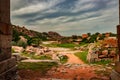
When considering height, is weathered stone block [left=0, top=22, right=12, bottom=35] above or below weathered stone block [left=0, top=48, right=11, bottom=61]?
above

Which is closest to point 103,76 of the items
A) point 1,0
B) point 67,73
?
point 67,73

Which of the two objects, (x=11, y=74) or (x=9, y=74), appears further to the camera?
(x=11, y=74)

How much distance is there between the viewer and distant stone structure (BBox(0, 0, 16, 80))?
21.6 ft

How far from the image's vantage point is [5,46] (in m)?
7.00

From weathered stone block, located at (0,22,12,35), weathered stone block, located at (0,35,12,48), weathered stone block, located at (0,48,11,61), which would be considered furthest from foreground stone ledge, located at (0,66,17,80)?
weathered stone block, located at (0,22,12,35)

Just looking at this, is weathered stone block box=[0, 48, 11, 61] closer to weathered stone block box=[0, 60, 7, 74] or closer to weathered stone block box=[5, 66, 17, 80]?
weathered stone block box=[0, 60, 7, 74]

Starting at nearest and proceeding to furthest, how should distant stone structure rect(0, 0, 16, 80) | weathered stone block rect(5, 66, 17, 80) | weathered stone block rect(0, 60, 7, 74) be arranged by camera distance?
weathered stone block rect(0, 60, 7, 74) < distant stone structure rect(0, 0, 16, 80) < weathered stone block rect(5, 66, 17, 80)

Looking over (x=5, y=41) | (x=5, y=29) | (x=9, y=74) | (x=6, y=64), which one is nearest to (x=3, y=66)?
(x=6, y=64)

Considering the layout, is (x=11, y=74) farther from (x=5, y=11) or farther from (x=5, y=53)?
Answer: (x=5, y=11)

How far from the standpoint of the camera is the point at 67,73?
10289 millimetres

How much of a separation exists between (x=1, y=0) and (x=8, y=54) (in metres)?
1.93

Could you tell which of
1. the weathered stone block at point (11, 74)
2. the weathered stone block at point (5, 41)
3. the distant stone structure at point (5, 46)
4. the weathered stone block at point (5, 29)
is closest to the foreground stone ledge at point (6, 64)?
the distant stone structure at point (5, 46)

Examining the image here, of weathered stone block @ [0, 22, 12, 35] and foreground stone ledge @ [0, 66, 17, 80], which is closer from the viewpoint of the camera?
foreground stone ledge @ [0, 66, 17, 80]

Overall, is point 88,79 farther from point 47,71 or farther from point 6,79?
point 6,79
